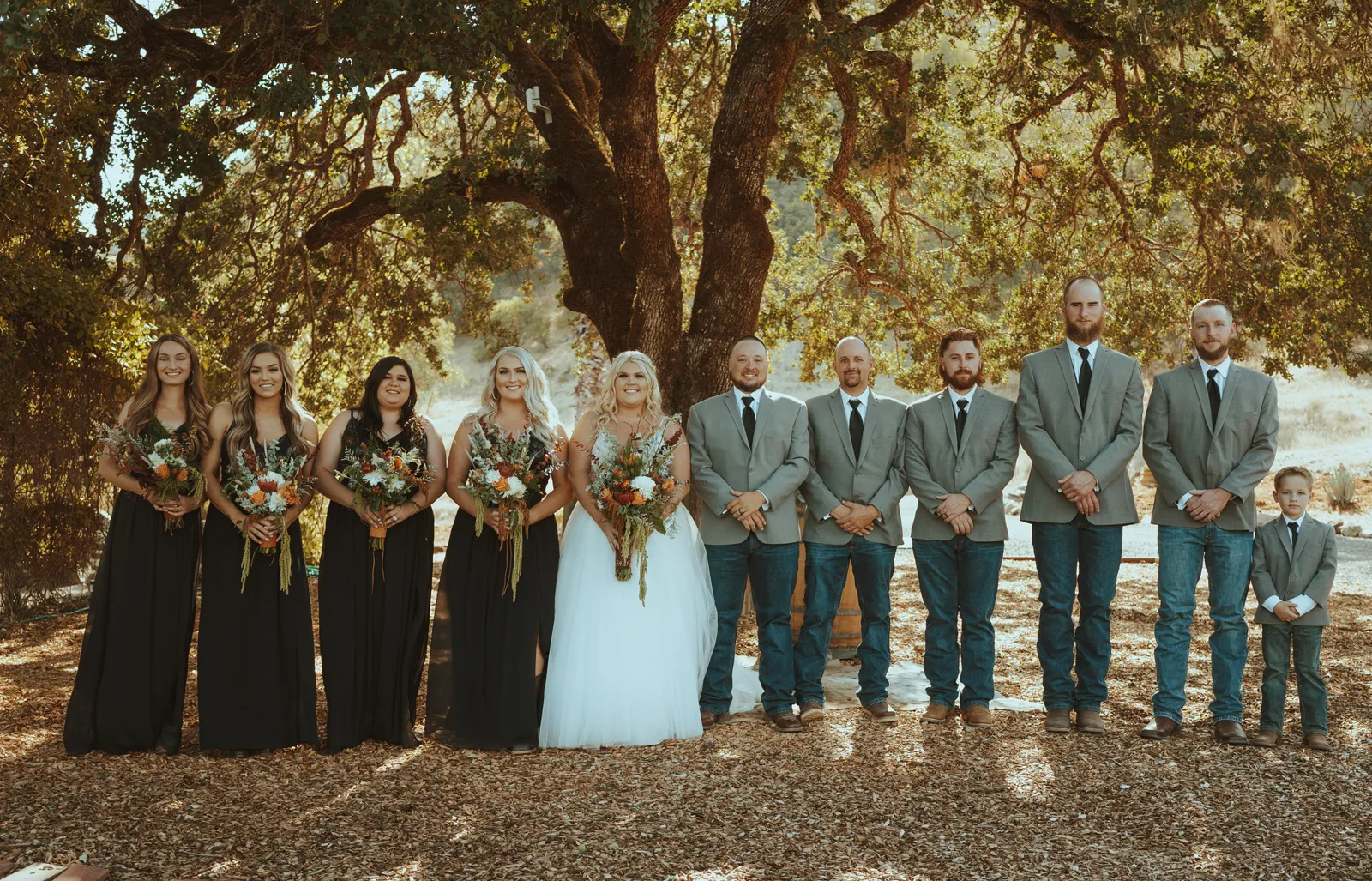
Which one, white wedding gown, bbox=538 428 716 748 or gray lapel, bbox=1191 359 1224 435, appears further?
gray lapel, bbox=1191 359 1224 435

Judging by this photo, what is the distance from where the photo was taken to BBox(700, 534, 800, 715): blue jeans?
6105 mm

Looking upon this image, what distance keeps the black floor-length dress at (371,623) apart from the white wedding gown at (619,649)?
2.39 ft

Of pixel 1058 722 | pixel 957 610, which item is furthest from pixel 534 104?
pixel 1058 722

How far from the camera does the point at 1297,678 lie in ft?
18.5

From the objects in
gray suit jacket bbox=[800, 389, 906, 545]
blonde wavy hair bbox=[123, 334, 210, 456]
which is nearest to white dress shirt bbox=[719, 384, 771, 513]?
gray suit jacket bbox=[800, 389, 906, 545]

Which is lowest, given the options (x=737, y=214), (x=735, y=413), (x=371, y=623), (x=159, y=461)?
(x=371, y=623)

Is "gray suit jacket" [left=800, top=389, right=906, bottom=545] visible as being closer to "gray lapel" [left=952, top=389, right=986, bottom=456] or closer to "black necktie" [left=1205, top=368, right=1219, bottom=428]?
"gray lapel" [left=952, top=389, right=986, bottom=456]

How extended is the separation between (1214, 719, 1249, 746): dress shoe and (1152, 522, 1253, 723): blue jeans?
3 centimetres

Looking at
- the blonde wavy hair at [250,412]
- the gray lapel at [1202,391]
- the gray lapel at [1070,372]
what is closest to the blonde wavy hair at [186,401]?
the blonde wavy hair at [250,412]

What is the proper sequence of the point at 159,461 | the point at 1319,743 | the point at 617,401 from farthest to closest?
the point at 617,401 < the point at 1319,743 < the point at 159,461

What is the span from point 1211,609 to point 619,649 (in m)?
3.09

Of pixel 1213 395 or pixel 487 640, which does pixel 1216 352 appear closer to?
pixel 1213 395

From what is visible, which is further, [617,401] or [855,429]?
[855,429]

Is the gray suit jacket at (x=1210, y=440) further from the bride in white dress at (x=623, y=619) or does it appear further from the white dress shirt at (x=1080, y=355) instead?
the bride in white dress at (x=623, y=619)
